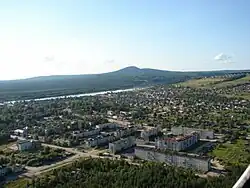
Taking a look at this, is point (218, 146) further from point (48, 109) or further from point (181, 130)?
point (48, 109)

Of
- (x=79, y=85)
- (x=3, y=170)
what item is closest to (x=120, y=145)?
(x=3, y=170)

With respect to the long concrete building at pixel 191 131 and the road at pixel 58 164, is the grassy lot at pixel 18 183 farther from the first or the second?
the long concrete building at pixel 191 131

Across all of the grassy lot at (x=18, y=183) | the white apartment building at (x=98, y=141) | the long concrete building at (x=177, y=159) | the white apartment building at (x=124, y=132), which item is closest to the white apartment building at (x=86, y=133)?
the white apartment building at (x=124, y=132)

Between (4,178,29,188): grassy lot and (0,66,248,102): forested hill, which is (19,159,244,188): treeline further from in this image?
(0,66,248,102): forested hill

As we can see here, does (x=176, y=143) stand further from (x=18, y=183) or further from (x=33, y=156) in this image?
(x=18, y=183)

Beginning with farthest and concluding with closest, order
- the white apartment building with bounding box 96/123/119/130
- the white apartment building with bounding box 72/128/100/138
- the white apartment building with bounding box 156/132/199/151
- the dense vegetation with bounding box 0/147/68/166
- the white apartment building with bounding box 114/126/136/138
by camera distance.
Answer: the white apartment building with bounding box 96/123/119/130
the white apartment building with bounding box 72/128/100/138
the white apartment building with bounding box 114/126/136/138
the white apartment building with bounding box 156/132/199/151
the dense vegetation with bounding box 0/147/68/166

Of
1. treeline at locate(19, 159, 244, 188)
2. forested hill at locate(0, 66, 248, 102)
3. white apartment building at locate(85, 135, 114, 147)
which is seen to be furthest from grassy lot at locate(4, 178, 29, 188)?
forested hill at locate(0, 66, 248, 102)
